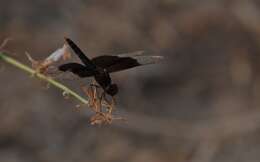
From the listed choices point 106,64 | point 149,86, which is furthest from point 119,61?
point 149,86

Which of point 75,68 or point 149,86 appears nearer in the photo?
point 75,68

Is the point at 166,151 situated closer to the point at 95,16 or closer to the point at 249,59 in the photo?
the point at 249,59

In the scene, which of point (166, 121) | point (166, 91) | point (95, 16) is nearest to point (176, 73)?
point (166, 91)

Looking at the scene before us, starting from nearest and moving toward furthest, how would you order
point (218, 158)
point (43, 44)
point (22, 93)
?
point (218, 158) → point (22, 93) → point (43, 44)

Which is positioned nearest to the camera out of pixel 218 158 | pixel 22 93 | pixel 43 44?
pixel 218 158

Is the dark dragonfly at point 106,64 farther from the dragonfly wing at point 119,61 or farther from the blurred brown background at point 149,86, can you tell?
the blurred brown background at point 149,86

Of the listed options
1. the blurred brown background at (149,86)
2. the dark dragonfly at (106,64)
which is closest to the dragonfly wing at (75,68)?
the dark dragonfly at (106,64)

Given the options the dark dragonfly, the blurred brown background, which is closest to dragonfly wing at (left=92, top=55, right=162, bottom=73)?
the dark dragonfly

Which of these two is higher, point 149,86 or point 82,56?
point 82,56

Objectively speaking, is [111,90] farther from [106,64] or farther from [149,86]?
[149,86]
